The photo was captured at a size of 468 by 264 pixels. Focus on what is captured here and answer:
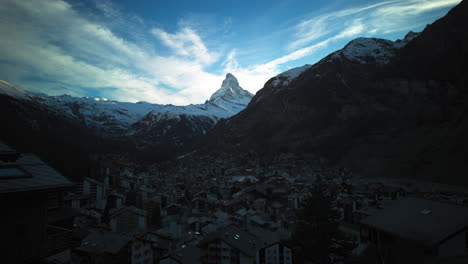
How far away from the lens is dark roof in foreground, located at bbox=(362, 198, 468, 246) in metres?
6.96

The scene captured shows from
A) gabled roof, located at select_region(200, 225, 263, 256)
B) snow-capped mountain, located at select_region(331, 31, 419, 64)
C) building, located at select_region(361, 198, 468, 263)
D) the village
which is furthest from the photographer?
snow-capped mountain, located at select_region(331, 31, 419, 64)

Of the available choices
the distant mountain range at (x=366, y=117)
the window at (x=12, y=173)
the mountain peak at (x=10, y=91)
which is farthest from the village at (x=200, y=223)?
the mountain peak at (x=10, y=91)

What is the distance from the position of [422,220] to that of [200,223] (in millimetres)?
24306

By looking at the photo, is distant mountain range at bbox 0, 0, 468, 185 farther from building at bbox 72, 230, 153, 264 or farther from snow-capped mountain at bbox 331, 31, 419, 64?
building at bbox 72, 230, 153, 264

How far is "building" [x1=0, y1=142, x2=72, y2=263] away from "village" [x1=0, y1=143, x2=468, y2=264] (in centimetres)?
2

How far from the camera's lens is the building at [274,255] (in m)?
18.4

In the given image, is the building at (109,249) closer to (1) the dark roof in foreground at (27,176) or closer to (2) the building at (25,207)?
(2) the building at (25,207)

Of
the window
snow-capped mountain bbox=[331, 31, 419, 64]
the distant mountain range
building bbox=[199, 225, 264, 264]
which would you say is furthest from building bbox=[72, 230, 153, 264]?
snow-capped mountain bbox=[331, 31, 419, 64]

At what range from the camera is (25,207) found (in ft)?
13.5

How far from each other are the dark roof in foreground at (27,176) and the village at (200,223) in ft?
0.05

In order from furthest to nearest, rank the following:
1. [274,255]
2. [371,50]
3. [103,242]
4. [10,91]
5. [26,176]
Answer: [10,91] < [371,50] < [274,255] < [103,242] < [26,176]

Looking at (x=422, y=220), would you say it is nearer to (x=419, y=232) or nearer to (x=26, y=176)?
(x=419, y=232)

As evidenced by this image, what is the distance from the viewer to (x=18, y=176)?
4.12 metres

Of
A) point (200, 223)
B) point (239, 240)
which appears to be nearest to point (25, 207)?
point (239, 240)
